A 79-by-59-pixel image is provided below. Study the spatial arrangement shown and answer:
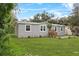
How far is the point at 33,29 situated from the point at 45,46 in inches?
9.6

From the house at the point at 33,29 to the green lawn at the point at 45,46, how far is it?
2.4 inches

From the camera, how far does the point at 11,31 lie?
12.0 feet

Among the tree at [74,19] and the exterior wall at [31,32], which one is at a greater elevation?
the tree at [74,19]

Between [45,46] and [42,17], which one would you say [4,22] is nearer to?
[42,17]

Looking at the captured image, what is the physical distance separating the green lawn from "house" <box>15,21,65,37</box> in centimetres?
6

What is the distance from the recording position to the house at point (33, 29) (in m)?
3.64

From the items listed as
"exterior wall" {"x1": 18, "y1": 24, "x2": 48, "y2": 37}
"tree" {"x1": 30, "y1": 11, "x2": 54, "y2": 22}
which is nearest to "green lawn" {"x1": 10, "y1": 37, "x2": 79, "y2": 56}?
"exterior wall" {"x1": 18, "y1": 24, "x2": 48, "y2": 37}

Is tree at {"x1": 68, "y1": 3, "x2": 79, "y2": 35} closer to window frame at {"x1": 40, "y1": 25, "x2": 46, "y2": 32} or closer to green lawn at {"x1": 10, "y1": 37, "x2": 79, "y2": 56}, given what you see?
green lawn at {"x1": 10, "y1": 37, "x2": 79, "y2": 56}

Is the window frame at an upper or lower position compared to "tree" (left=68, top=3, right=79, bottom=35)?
lower

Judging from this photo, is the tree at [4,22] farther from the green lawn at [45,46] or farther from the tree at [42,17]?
the tree at [42,17]

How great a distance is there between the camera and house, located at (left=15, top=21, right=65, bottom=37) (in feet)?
12.0

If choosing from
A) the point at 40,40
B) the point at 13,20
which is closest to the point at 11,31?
the point at 13,20

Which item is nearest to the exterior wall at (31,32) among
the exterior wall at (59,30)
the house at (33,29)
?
the house at (33,29)

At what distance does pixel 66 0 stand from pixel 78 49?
1.90 feet
